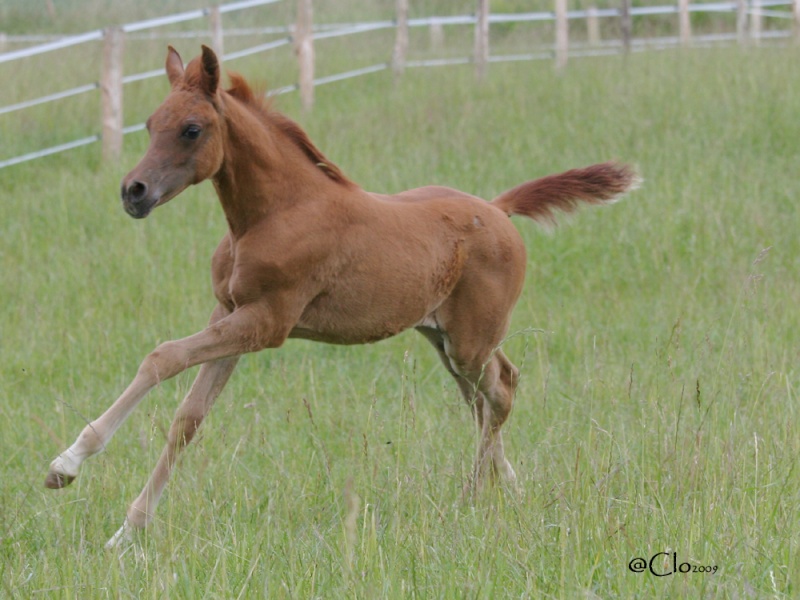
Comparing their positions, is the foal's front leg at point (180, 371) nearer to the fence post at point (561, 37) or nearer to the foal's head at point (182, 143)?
the foal's head at point (182, 143)

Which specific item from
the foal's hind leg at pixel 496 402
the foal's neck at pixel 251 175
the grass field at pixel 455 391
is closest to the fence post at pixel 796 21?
the grass field at pixel 455 391

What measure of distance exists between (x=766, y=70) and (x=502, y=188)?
4.80 meters

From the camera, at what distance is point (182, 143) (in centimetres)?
396

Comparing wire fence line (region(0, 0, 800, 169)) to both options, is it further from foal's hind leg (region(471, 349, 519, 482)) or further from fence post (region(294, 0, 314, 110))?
foal's hind leg (region(471, 349, 519, 482))

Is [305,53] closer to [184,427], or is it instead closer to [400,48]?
[400,48]

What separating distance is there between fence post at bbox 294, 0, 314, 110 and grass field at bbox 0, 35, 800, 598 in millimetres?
238

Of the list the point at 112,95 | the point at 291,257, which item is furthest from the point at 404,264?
the point at 112,95

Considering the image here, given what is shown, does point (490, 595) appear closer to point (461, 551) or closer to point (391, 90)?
point (461, 551)

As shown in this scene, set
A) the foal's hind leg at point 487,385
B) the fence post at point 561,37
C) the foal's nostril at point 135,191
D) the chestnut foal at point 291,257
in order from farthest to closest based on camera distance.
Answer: the fence post at point 561,37 < the foal's hind leg at point 487,385 < the chestnut foal at point 291,257 < the foal's nostril at point 135,191

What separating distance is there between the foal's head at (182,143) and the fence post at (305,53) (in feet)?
28.4

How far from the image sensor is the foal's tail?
5270 millimetres

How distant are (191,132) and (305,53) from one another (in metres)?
9.11

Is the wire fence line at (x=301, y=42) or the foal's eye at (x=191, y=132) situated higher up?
the foal's eye at (x=191, y=132)

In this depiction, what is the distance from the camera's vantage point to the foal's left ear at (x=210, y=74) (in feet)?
13.1
